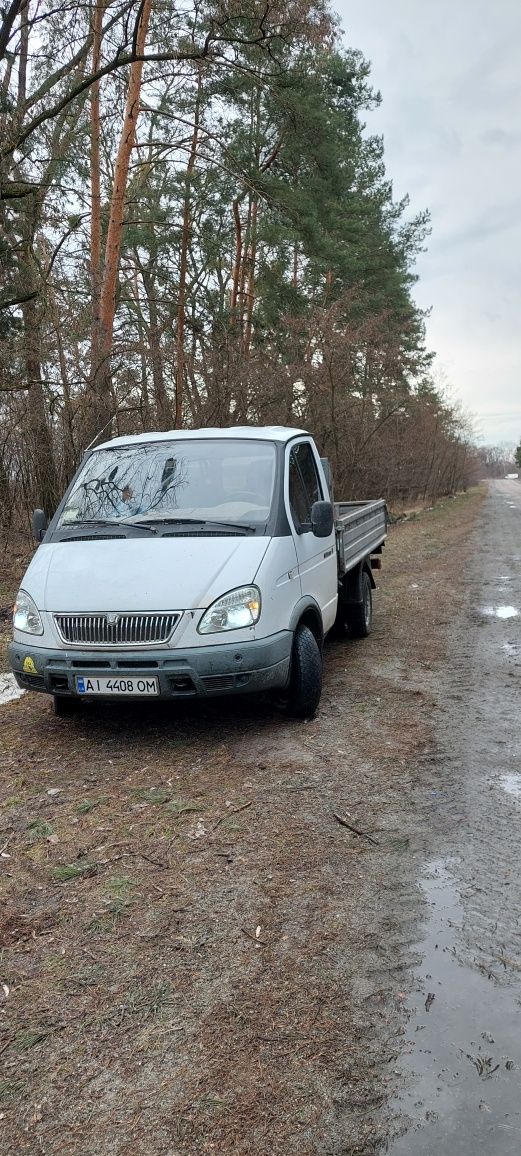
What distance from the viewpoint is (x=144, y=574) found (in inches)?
173

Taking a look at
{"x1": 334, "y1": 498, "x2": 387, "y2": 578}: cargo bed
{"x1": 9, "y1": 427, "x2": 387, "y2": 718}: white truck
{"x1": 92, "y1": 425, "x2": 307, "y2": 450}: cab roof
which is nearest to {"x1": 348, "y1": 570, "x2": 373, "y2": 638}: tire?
{"x1": 334, "y1": 498, "x2": 387, "y2": 578}: cargo bed

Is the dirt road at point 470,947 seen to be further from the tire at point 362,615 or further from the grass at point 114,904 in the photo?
the tire at point 362,615

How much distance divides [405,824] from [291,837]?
57 cm

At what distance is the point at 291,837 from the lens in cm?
341

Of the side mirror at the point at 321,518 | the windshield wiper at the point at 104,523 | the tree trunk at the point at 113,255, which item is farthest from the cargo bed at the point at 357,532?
the tree trunk at the point at 113,255

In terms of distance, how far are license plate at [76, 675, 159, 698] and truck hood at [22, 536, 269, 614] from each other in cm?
40

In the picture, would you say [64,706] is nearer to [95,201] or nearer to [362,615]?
[362,615]

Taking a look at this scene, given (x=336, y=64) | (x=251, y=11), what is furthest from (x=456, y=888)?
(x=336, y=64)

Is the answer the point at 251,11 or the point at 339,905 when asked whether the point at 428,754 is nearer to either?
the point at 339,905

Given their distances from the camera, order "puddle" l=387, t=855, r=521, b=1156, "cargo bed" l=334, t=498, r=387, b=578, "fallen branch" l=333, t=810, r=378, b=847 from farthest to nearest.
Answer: "cargo bed" l=334, t=498, r=387, b=578 → "fallen branch" l=333, t=810, r=378, b=847 → "puddle" l=387, t=855, r=521, b=1156

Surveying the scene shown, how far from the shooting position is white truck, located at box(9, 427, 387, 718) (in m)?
4.22

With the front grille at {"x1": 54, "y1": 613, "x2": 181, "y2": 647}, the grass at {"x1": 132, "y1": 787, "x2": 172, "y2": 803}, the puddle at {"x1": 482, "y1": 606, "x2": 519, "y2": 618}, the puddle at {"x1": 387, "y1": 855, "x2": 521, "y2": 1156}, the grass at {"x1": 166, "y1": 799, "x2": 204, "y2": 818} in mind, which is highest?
the front grille at {"x1": 54, "y1": 613, "x2": 181, "y2": 647}

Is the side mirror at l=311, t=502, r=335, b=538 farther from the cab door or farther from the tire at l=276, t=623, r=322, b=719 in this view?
the tire at l=276, t=623, r=322, b=719

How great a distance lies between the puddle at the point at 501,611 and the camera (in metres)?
8.62
